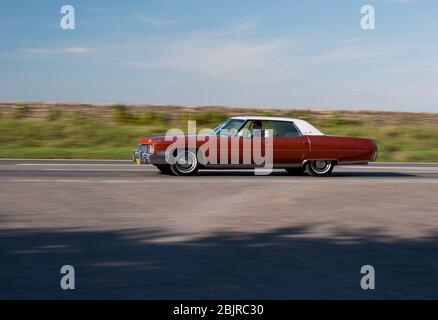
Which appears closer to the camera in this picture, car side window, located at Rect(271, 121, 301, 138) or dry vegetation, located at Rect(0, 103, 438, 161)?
car side window, located at Rect(271, 121, 301, 138)

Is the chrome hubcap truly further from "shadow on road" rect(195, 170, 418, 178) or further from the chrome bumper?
"shadow on road" rect(195, 170, 418, 178)

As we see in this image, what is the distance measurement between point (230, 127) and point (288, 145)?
56.8 inches

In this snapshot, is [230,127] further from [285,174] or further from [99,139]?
[99,139]

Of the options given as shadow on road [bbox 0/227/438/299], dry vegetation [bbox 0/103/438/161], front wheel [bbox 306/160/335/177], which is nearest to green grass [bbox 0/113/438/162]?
dry vegetation [bbox 0/103/438/161]

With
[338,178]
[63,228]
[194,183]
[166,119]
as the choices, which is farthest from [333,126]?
[63,228]

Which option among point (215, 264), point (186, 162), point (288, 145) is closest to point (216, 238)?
point (215, 264)

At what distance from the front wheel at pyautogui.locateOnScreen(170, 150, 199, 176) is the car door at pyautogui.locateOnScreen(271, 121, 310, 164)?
6.28ft

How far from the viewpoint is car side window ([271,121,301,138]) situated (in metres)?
16.5

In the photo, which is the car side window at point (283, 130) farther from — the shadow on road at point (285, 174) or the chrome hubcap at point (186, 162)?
the chrome hubcap at point (186, 162)

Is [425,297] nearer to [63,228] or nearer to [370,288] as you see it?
[370,288]

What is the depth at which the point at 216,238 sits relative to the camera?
8195 mm
